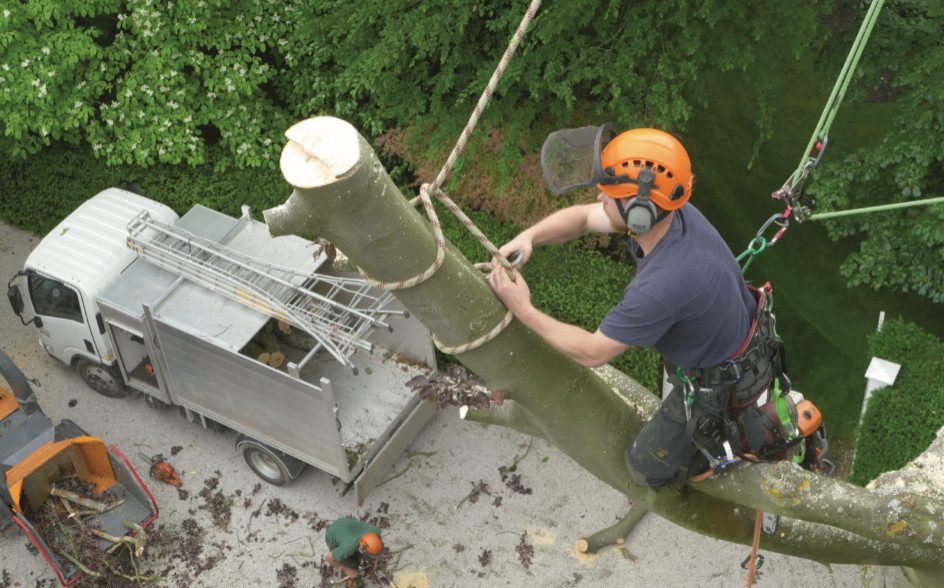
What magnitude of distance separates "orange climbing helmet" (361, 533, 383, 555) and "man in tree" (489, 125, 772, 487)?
411cm

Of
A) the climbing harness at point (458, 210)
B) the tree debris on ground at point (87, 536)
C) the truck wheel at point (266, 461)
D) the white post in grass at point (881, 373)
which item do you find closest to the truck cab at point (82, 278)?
the tree debris on ground at point (87, 536)

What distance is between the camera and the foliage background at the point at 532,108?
9.09 meters

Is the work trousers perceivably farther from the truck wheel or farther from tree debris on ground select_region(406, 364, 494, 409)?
the truck wheel

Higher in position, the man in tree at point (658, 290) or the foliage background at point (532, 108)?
the man in tree at point (658, 290)

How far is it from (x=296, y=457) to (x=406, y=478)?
131 centimetres

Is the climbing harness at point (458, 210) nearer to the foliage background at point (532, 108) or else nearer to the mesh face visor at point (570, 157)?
the mesh face visor at point (570, 157)

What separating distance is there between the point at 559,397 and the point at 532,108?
260 inches

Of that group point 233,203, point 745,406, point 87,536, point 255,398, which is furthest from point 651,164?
point 233,203

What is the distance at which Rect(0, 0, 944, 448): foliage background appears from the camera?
909cm

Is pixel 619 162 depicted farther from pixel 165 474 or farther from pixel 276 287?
pixel 165 474

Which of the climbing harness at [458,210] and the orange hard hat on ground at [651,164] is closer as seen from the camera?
the climbing harness at [458,210]

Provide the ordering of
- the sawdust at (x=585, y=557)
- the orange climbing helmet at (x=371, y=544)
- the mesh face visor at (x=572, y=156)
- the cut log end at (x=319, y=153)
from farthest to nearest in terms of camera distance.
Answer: the sawdust at (x=585, y=557) < the orange climbing helmet at (x=371, y=544) < the mesh face visor at (x=572, y=156) < the cut log end at (x=319, y=153)

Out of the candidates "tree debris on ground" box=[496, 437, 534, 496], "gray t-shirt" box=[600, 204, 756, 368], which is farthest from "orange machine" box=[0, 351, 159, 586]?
"gray t-shirt" box=[600, 204, 756, 368]

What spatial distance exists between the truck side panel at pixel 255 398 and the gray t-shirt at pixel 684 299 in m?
4.59
